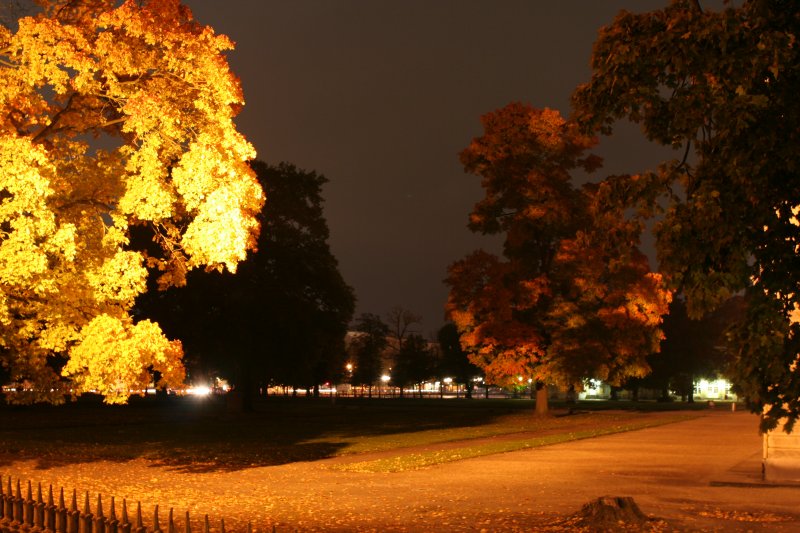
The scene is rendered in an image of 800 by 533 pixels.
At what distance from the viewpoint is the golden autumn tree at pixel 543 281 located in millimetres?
40938

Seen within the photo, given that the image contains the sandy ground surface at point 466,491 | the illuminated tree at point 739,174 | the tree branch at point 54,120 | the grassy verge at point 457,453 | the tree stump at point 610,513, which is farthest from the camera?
the grassy verge at point 457,453

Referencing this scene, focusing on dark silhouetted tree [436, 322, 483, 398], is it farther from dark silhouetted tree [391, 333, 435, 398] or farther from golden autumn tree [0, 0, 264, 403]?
golden autumn tree [0, 0, 264, 403]

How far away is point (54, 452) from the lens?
82.4ft

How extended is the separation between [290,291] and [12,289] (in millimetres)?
38063

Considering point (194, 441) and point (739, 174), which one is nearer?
point (739, 174)

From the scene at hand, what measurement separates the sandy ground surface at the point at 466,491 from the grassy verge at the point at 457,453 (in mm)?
650

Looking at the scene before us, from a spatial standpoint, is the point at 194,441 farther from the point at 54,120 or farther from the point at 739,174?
the point at 739,174

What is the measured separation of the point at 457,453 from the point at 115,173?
12014mm

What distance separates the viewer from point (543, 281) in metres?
42.3

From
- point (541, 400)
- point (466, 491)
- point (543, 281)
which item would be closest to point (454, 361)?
point (541, 400)

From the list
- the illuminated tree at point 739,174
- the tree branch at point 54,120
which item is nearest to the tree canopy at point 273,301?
the tree branch at point 54,120

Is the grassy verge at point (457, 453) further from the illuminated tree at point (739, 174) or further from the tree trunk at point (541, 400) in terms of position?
the illuminated tree at point (739, 174)

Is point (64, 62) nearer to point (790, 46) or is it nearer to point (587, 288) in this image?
point (790, 46)

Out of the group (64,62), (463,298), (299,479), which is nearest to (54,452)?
(299,479)
